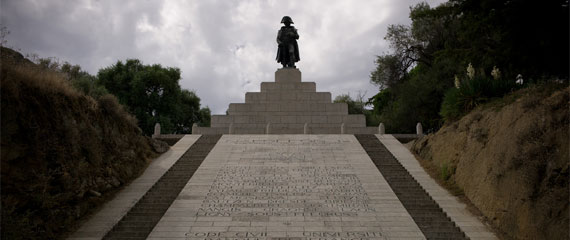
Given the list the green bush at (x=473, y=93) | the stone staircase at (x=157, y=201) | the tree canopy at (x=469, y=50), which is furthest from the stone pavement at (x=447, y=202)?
the stone staircase at (x=157, y=201)

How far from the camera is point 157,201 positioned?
11336mm

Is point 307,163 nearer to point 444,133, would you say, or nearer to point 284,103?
point 444,133

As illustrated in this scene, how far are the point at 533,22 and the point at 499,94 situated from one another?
2618 millimetres

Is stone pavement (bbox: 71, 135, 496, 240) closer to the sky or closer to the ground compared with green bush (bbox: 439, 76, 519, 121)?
closer to the ground

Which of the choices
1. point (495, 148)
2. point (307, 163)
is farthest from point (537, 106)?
point (307, 163)

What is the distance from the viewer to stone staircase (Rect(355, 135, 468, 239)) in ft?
31.4

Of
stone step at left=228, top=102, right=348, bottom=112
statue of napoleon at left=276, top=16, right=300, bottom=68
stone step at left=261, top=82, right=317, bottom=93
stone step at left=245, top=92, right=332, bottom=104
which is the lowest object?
stone step at left=228, top=102, right=348, bottom=112

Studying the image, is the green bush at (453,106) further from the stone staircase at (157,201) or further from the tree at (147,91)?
the tree at (147,91)

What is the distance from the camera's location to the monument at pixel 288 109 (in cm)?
2356

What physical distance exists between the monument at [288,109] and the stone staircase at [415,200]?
24.8ft

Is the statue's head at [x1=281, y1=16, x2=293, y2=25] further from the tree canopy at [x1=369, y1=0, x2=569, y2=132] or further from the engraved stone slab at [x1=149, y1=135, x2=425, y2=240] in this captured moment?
the engraved stone slab at [x1=149, y1=135, x2=425, y2=240]

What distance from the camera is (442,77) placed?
83.7 feet

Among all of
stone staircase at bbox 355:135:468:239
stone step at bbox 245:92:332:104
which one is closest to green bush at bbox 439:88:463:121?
stone staircase at bbox 355:135:468:239

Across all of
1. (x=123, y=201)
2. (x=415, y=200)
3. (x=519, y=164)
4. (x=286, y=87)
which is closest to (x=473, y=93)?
(x=415, y=200)
